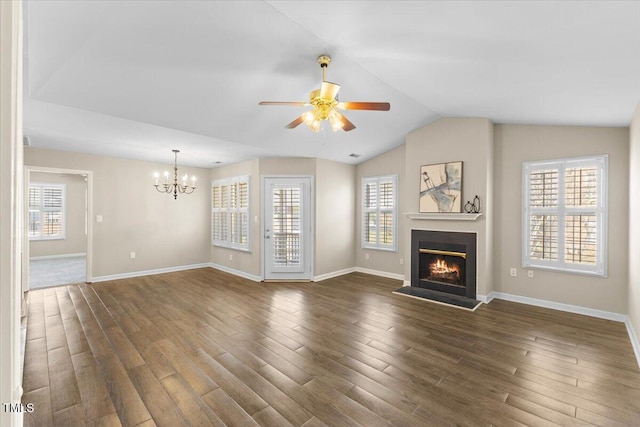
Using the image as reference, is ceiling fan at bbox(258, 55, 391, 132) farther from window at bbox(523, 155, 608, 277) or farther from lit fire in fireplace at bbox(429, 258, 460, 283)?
lit fire in fireplace at bbox(429, 258, 460, 283)

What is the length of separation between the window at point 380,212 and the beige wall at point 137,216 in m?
3.93

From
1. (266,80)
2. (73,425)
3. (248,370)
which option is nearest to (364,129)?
(266,80)

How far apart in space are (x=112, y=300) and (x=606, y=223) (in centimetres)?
711

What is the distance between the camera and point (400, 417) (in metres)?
2.12

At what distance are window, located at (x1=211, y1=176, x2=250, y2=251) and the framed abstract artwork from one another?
11.6 ft

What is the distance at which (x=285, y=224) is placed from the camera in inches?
241

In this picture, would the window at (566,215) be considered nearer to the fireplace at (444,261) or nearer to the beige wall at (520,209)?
the beige wall at (520,209)

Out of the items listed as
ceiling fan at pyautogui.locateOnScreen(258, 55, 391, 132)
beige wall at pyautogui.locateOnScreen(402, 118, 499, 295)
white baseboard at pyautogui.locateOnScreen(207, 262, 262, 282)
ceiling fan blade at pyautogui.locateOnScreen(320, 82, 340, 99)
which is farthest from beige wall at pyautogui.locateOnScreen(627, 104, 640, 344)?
white baseboard at pyautogui.locateOnScreen(207, 262, 262, 282)

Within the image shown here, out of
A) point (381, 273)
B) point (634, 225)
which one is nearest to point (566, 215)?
point (634, 225)

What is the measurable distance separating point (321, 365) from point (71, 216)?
386 inches

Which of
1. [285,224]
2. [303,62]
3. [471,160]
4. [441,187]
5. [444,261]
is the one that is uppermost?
[303,62]

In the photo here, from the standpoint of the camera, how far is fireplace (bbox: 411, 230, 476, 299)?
4754mm
